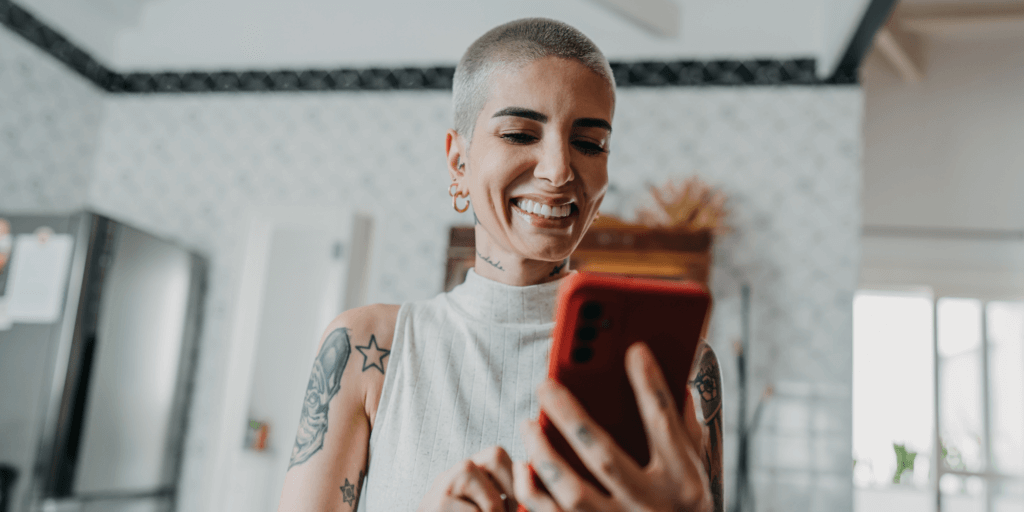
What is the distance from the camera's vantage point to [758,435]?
2932 mm

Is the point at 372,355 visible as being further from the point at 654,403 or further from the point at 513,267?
the point at 654,403

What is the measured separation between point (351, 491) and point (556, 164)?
372 mm

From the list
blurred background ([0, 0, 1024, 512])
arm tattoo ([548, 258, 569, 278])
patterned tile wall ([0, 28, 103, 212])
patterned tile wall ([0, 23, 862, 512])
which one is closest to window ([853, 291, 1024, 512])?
blurred background ([0, 0, 1024, 512])

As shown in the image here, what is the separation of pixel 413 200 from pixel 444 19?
958mm

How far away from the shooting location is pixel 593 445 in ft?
1.36

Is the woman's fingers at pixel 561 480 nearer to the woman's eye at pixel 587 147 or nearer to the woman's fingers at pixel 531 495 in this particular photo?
the woman's fingers at pixel 531 495

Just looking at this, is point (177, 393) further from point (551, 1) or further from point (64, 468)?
point (551, 1)

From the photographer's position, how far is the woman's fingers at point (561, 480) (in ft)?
1.37

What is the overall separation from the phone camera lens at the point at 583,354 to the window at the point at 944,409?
4.21 metres

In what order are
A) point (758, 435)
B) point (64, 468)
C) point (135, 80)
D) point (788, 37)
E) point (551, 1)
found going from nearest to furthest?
point (64, 468)
point (758, 435)
point (788, 37)
point (551, 1)
point (135, 80)

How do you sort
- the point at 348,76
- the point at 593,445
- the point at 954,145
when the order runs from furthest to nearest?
the point at 954,145, the point at 348,76, the point at 593,445

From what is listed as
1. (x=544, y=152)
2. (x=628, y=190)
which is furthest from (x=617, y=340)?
(x=628, y=190)

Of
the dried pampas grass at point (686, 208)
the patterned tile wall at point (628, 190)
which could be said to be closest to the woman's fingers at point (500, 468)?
the dried pampas grass at point (686, 208)

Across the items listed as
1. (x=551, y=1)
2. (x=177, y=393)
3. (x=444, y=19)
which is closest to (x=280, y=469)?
(x=177, y=393)
